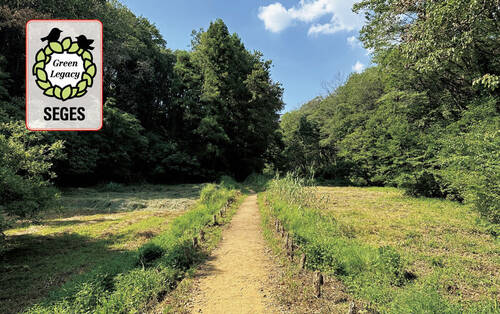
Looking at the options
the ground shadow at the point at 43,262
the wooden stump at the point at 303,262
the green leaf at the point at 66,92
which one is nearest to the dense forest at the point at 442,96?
the wooden stump at the point at 303,262

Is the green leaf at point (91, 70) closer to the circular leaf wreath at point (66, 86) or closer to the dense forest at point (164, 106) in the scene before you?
the circular leaf wreath at point (66, 86)

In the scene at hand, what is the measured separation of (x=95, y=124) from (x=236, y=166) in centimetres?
2038

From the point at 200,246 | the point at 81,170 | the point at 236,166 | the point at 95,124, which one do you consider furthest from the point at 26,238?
the point at 236,166

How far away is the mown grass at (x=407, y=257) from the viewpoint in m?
3.07

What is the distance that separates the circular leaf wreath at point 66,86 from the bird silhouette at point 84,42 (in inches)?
3.4

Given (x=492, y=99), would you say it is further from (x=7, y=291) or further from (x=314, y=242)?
(x=7, y=291)

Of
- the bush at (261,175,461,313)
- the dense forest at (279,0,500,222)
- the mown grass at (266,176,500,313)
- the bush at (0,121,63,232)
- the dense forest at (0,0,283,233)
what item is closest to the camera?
the bush at (261,175,461,313)

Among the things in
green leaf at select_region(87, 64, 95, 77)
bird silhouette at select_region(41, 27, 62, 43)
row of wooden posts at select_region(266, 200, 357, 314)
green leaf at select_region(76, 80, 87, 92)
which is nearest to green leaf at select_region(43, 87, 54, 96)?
green leaf at select_region(76, 80, 87, 92)

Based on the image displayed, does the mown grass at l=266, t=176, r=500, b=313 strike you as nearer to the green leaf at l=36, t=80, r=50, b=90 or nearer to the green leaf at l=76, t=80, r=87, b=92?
the green leaf at l=76, t=80, r=87, b=92

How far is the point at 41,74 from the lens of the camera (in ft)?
18.8

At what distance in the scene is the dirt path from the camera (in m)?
3.32

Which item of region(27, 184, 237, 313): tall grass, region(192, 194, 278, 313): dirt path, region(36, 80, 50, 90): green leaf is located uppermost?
region(36, 80, 50, 90): green leaf

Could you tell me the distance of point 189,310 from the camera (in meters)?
3.25

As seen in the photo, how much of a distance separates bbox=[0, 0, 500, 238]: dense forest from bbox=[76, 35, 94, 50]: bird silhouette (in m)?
2.87
